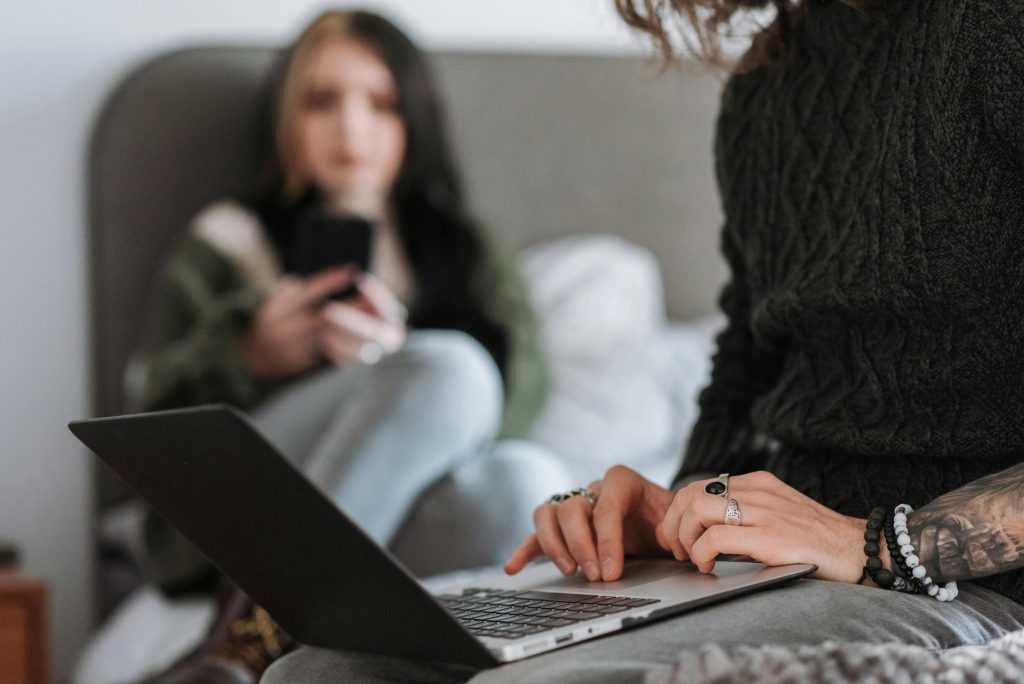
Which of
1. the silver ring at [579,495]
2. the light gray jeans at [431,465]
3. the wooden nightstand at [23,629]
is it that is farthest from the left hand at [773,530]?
the wooden nightstand at [23,629]

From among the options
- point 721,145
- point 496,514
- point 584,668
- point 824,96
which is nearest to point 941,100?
point 824,96

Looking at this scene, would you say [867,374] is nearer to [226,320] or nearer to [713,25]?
[713,25]

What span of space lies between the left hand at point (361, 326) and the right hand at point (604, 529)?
82 cm

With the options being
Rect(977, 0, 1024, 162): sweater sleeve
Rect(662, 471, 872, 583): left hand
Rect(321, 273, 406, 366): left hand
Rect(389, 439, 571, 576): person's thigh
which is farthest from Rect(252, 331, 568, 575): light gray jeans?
Rect(977, 0, 1024, 162): sweater sleeve

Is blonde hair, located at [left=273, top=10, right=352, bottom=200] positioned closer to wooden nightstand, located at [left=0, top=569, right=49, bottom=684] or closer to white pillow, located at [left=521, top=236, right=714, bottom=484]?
white pillow, located at [left=521, top=236, right=714, bottom=484]

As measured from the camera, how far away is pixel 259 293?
1.75 m

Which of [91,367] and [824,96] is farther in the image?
[91,367]

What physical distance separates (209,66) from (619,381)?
833mm

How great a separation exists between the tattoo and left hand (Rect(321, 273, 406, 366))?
102 centimetres

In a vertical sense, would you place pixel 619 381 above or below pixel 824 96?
below

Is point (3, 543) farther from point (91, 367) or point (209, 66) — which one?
Answer: point (209, 66)

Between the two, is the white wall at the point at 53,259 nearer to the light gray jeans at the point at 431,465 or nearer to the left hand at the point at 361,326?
the left hand at the point at 361,326

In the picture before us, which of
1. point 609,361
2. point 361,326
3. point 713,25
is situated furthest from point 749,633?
point 609,361

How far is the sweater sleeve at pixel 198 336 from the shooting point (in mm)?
1610
